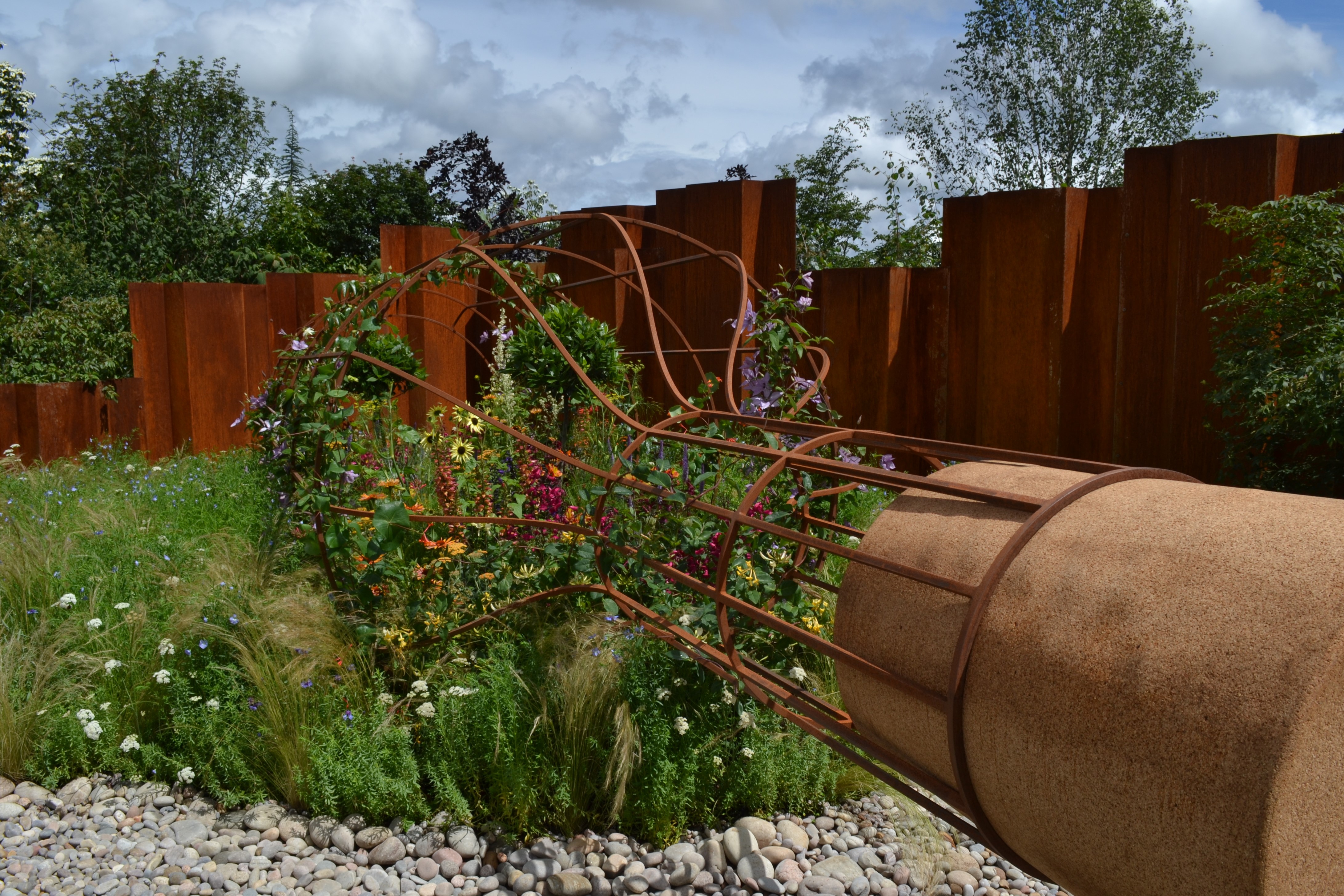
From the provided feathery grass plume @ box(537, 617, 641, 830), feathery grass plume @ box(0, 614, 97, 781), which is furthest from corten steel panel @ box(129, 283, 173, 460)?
feathery grass plume @ box(537, 617, 641, 830)

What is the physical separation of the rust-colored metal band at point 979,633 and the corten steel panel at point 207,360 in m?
6.96

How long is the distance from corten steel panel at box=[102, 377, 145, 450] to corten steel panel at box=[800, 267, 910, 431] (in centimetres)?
524

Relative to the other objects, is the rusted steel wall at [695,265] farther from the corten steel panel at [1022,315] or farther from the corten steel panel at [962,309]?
the corten steel panel at [1022,315]

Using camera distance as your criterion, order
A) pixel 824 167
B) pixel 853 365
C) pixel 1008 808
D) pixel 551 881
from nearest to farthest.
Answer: pixel 1008 808 → pixel 551 881 → pixel 853 365 → pixel 824 167

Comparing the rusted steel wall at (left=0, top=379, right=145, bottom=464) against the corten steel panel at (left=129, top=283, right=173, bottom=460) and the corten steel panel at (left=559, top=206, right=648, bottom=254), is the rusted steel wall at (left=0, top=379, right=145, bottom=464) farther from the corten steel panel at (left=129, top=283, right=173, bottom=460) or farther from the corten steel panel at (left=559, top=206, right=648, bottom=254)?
the corten steel panel at (left=559, top=206, right=648, bottom=254)

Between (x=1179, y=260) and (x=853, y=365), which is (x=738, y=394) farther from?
(x=1179, y=260)

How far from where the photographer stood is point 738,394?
4973 millimetres

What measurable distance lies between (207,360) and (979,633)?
726cm

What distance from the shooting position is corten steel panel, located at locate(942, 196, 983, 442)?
434 cm

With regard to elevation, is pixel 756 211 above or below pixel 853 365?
above

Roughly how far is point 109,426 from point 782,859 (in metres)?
6.49

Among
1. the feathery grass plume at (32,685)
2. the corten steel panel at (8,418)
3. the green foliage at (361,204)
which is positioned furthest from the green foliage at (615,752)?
the green foliage at (361,204)

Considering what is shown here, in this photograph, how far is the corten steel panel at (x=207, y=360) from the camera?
23.5 feet

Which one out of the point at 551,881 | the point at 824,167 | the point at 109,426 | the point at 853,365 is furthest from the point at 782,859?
the point at 824,167
